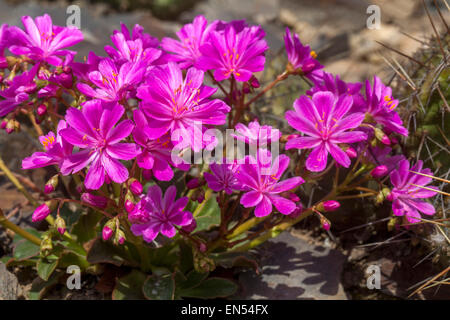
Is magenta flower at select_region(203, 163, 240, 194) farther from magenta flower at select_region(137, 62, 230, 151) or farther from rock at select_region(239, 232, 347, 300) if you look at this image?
rock at select_region(239, 232, 347, 300)

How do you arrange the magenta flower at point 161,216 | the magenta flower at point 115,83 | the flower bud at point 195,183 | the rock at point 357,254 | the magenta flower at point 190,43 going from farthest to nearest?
1. the rock at point 357,254
2. the magenta flower at point 190,43
3. the flower bud at point 195,183
4. the magenta flower at point 161,216
5. the magenta flower at point 115,83

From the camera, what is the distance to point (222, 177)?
2250 millimetres

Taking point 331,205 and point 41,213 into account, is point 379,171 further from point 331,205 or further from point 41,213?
point 41,213

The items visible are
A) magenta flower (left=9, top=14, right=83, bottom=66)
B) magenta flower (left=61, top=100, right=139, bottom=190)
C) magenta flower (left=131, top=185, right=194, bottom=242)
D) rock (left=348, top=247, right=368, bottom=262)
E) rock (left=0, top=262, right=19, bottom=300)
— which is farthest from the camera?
rock (left=348, top=247, right=368, bottom=262)

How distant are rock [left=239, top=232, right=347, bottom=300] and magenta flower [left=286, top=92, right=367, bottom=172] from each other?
95 centimetres

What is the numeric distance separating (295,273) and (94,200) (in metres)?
1.30

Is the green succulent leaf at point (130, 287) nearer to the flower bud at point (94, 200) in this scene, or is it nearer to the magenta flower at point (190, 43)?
the flower bud at point (94, 200)

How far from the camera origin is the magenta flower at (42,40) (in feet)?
7.88

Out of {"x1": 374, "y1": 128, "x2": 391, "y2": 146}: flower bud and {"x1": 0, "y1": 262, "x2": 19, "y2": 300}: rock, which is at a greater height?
{"x1": 374, "y1": 128, "x2": 391, "y2": 146}: flower bud

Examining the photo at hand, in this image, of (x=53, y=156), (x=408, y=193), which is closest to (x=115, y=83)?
(x=53, y=156)

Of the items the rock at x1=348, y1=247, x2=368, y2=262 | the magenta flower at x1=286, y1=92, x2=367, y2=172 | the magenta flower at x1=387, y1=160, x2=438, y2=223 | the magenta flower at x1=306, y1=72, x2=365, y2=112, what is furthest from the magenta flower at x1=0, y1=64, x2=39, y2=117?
the rock at x1=348, y1=247, x2=368, y2=262

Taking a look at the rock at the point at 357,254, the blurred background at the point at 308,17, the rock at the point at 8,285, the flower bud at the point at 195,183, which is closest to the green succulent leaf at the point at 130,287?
the rock at the point at 8,285

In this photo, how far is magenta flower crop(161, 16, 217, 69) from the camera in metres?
2.51

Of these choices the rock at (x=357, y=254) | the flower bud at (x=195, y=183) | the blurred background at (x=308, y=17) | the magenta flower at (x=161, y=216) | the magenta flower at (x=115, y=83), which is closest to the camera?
the magenta flower at (x=115, y=83)
